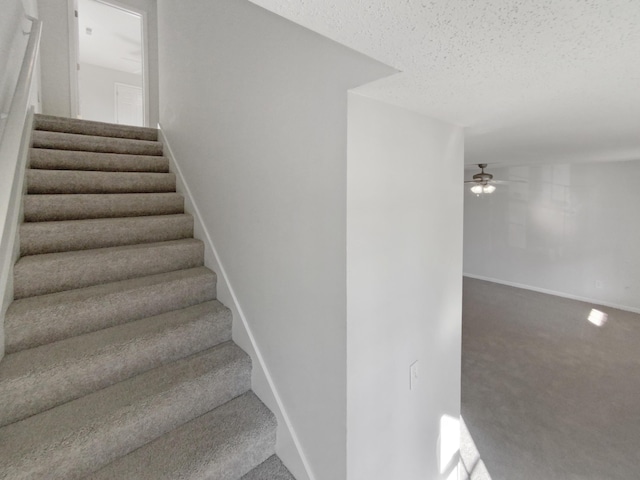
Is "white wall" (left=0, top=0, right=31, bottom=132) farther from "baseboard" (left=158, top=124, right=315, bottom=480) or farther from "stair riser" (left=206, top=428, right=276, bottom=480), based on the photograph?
"stair riser" (left=206, top=428, right=276, bottom=480)

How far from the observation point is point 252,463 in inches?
55.1

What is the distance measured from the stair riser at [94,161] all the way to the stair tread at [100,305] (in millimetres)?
1095

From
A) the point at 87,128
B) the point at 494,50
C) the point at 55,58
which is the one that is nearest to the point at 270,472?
the point at 494,50

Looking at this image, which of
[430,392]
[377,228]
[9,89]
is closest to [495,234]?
[430,392]

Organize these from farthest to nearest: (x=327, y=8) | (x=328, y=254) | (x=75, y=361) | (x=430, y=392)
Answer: (x=430, y=392)
(x=75, y=361)
(x=328, y=254)
(x=327, y=8)

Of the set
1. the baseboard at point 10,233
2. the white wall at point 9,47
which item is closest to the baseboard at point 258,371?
the baseboard at point 10,233

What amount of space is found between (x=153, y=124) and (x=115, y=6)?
1414 millimetres

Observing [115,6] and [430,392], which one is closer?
[430,392]

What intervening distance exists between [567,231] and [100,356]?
20.8 ft

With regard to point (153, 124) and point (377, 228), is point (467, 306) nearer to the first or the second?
point (377, 228)

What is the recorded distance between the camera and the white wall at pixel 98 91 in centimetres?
577

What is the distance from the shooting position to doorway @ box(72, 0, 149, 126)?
4227 millimetres

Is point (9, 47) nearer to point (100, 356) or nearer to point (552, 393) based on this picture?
point (100, 356)

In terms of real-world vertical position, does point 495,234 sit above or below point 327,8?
below
